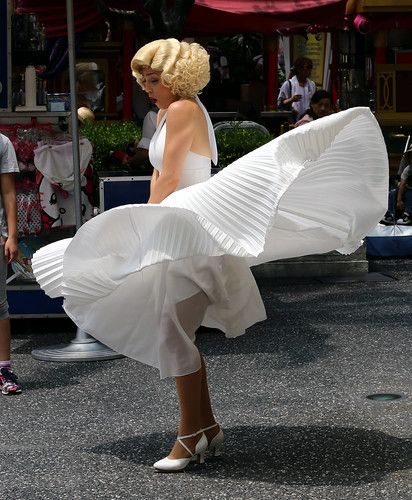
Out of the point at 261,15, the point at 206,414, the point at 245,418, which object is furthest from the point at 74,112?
the point at 261,15

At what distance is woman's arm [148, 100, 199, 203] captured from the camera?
19.5ft

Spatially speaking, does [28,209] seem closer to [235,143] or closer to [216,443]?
[235,143]

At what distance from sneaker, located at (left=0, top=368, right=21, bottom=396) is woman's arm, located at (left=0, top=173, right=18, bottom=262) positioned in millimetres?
682

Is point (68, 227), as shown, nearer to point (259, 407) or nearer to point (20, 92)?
point (20, 92)

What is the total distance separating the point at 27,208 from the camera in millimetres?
9492

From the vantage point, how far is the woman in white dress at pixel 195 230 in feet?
18.2

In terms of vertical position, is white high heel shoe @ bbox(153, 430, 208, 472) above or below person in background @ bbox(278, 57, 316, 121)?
below

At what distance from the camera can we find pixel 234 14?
20.3m

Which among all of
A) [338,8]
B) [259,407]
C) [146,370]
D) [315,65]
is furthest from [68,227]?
[315,65]

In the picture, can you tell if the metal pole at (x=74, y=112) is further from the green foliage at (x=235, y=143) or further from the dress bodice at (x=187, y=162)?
A: the dress bodice at (x=187, y=162)

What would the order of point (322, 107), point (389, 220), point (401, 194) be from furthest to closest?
point (401, 194) → point (389, 220) → point (322, 107)

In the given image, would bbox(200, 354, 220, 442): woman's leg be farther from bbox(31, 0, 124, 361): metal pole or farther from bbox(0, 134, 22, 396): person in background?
bbox(31, 0, 124, 361): metal pole

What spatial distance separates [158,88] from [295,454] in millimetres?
1841

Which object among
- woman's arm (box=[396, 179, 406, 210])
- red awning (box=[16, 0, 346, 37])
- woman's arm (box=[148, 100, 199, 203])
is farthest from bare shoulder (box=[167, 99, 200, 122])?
red awning (box=[16, 0, 346, 37])
